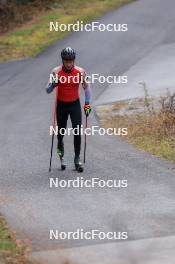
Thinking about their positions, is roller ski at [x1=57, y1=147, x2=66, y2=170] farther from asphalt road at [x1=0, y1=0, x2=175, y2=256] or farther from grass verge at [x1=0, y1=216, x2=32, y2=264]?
grass verge at [x1=0, y1=216, x2=32, y2=264]

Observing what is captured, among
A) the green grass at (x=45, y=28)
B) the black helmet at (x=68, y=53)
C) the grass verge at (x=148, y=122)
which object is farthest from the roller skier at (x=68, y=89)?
the green grass at (x=45, y=28)

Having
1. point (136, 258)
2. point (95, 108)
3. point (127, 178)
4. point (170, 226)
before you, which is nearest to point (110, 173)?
point (127, 178)

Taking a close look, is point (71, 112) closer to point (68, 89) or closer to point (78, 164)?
point (68, 89)

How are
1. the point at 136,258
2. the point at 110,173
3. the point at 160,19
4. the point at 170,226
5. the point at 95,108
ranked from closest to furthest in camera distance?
the point at 136,258 < the point at 170,226 < the point at 110,173 < the point at 95,108 < the point at 160,19

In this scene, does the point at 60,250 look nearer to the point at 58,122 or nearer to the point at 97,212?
the point at 97,212

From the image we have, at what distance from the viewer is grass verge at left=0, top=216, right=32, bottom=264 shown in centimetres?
964

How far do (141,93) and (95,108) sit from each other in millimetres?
1689

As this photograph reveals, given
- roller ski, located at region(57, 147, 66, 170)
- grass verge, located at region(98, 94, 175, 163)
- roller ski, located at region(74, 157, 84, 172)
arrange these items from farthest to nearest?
grass verge, located at region(98, 94, 175, 163) → roller ski, located at region(57, 147, 66, 170) → roller ski, located at region(74, 157, 84, 172)

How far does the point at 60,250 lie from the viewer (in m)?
10.1

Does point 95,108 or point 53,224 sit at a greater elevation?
point 95,108

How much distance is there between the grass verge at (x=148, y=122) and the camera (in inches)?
624

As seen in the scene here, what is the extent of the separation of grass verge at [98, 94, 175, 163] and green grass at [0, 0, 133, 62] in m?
8.77

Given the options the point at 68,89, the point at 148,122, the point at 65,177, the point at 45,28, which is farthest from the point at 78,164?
the point at 45,28

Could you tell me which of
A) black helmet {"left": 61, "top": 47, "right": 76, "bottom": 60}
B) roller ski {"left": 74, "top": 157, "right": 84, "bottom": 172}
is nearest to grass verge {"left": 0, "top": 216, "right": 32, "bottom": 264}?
roller ski {"left": 74, "top": 157, "right": 84, "bottom": 172}
